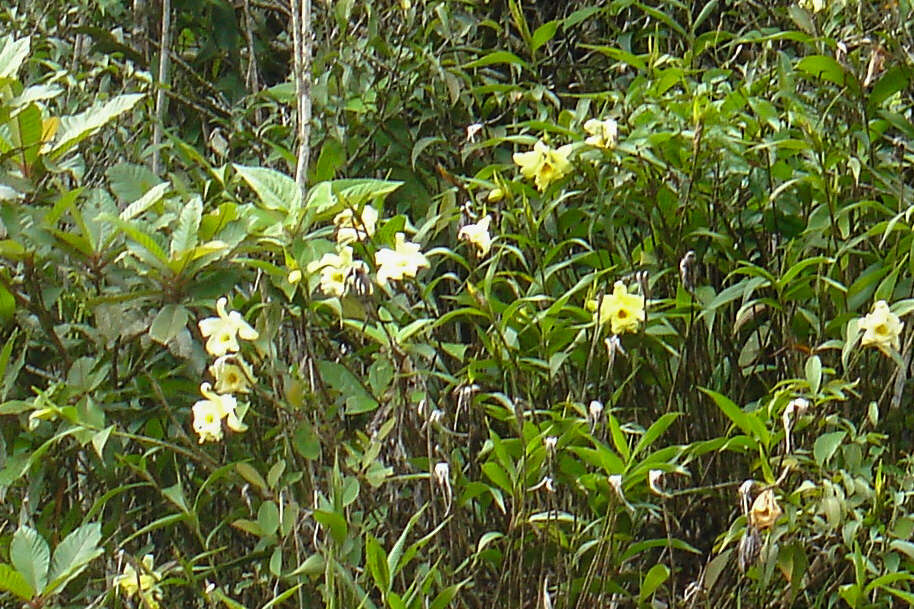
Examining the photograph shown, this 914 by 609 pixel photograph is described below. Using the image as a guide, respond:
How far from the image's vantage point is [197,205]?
1.63m

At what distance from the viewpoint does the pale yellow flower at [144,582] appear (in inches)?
62.3

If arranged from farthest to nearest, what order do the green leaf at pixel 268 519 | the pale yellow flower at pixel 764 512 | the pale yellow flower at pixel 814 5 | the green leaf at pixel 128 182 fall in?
the pale yellow flower at pixel 814 5, the green leaf at pixel 128 182, the green leaf at pixel 268 519, the pale yellow flower at pixel 764 512

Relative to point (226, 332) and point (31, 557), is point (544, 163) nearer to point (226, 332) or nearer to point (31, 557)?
point (226, 332)

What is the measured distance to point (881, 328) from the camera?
158cm

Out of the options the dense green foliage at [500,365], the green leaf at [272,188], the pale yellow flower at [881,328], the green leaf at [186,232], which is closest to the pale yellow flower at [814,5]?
the dense green foliage at [500,365]

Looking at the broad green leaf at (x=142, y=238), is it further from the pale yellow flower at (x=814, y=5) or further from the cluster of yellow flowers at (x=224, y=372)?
the pale yellow flower at (x=814, y=5)

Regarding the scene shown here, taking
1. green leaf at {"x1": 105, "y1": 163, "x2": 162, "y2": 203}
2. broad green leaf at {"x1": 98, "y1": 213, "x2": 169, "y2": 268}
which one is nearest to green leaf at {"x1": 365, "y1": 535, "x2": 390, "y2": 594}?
broad green leaf at {"x1": 98, "y1": 213, "x2": 169, "y2": 268}

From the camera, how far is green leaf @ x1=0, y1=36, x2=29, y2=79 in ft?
5.69

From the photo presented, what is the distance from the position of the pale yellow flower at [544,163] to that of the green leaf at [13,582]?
857 millimetres

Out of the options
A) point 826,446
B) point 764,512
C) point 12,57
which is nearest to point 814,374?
point 826,446

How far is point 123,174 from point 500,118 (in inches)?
30.3

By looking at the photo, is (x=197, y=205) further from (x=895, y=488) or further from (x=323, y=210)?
(x=895, y=488)

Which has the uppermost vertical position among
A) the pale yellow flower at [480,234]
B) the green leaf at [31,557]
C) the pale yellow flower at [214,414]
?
the pale yellow flower at [480,234]

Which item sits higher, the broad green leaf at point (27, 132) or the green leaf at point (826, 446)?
the broad green leaf at point (27, 132)
